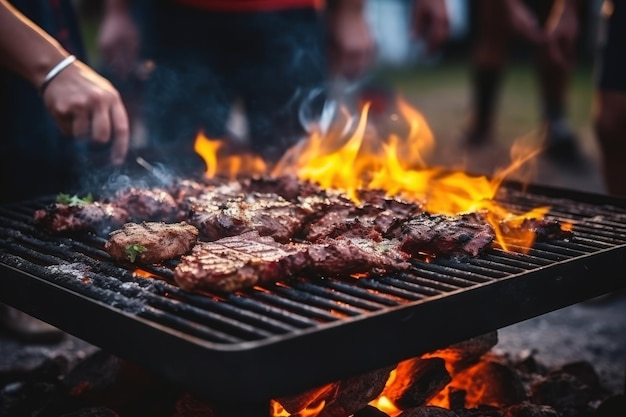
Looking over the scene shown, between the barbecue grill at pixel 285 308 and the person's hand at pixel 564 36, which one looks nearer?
the barbecue grill at pixel 285 308

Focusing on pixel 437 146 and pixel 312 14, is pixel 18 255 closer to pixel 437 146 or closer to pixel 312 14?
pixel 312 14

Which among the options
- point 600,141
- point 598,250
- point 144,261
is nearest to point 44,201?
point 144,261

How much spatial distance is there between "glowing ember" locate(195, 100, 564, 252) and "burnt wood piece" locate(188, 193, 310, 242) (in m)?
0.52

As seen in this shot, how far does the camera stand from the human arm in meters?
3.68

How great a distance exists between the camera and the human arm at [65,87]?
12.1 ft

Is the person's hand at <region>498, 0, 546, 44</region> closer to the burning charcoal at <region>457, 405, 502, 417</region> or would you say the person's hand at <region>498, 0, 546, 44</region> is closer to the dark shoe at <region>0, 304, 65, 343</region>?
the burning charcoal at <region>457, 405, 502, 417</region>

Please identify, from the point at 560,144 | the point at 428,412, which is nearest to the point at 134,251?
the point at 428,412

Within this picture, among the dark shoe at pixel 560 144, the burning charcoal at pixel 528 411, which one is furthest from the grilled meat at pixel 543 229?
the dark shoe at pixel 560 144

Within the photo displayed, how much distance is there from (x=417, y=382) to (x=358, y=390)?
40cm

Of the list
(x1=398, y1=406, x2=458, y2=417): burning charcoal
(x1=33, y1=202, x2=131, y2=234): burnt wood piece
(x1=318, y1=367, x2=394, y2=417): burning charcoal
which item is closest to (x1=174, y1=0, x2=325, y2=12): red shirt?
(x1=33, y1=202, x2=131, y2=234): burnt wood piece

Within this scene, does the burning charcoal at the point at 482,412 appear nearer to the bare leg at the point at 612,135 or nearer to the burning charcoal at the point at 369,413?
the burning charcoal at the point at 369,413

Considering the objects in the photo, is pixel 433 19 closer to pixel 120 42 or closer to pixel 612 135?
pixel 612 135

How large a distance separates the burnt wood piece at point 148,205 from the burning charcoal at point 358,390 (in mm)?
1141

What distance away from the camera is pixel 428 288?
2992mm
